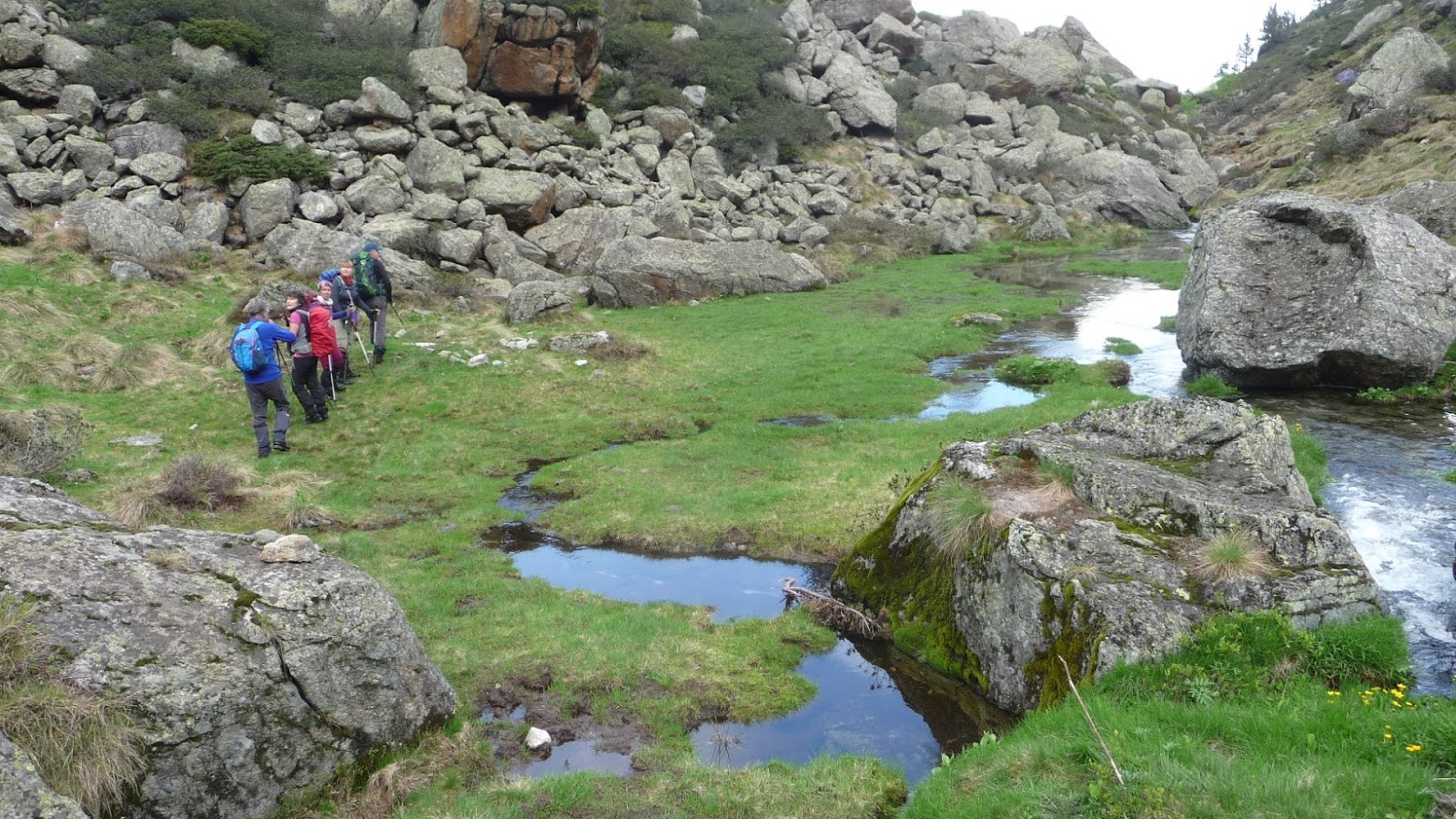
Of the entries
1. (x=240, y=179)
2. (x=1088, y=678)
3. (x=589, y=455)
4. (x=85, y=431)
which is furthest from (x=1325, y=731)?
(x=240, y=179)

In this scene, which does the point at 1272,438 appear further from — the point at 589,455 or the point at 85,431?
the point at 85,431

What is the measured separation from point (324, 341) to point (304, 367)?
1.08 m

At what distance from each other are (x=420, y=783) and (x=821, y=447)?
1455 centimetres

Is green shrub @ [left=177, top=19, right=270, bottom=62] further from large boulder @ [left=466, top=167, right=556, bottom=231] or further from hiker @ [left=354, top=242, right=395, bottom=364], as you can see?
hiker @ [left=354, top=242, right=395, bottom=364]

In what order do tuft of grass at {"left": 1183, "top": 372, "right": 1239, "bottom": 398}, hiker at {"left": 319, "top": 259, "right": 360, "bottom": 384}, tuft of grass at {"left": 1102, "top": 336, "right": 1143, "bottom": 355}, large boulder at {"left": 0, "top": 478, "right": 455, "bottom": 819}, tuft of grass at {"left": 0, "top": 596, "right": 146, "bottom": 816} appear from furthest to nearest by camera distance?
tuft of grass at {"left": 1102, "top": 336, "right": 1143, "bottom": 355} → hiker at {"left": 319, "top": 259, "right": 360, "bottom": 384} → tuft of grass at {"left": 1183, "top": 372, "right": 1239, "bottom": 398} → large boulder at {"left": 0, "top": 478, "right": 455, "bottom": 819} → tuft of grass at {"left": 0, "top": 596, "right": 146, "bottom": 816}

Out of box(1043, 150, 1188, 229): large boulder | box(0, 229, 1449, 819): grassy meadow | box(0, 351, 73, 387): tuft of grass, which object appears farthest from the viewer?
box(1043, 150, 1188, 229): large boulder

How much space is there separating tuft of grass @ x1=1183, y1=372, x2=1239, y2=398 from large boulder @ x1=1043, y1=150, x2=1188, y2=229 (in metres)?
58.7

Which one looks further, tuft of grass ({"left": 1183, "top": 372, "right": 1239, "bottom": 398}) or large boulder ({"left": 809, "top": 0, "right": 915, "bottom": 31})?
large boulder ({"left": 809, "top": 0, "right": 915, "bottom": 31})

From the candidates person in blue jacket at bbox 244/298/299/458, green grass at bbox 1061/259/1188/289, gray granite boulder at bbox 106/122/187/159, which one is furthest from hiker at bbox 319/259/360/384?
green grass at bbox 1061/259/1188/289

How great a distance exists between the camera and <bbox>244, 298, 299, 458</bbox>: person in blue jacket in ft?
69.3

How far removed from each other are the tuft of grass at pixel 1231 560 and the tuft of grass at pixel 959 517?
2.58 meters

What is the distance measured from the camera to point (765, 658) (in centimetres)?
1286

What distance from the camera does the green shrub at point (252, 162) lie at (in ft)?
135

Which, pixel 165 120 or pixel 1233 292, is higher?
pixel 165 120
